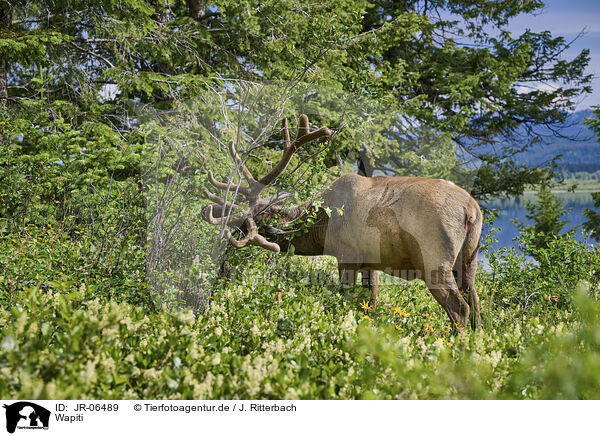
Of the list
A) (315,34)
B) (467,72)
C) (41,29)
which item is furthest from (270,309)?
(467,72)

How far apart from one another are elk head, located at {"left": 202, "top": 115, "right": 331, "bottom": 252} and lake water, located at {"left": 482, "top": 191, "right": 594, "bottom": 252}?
3.01 m

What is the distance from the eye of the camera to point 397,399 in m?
2.19

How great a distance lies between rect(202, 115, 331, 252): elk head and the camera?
13.8 feet

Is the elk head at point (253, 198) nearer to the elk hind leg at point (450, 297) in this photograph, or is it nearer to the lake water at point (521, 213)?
the elk hind leg at point (450, 297)

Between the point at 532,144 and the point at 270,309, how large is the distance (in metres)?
10.5

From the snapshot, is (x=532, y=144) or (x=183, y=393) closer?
(x=183, y=393)

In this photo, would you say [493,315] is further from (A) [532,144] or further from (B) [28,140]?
(A) [532,144]
